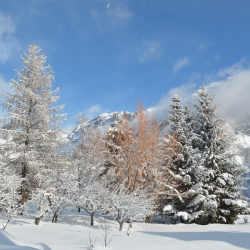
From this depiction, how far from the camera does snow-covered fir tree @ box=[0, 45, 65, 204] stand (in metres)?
11.4

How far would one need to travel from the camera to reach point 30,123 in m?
12.2

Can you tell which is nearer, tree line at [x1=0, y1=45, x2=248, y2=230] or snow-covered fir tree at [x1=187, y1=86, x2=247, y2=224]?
tree line at [x1=0, y1=45, x2=248, y2=230]

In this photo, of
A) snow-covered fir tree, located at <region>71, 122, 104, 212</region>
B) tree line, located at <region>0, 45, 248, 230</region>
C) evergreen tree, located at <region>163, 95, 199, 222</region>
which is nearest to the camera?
tree line, located at <region>0, 45, 248, 230</region>

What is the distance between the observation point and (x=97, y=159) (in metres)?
18.9

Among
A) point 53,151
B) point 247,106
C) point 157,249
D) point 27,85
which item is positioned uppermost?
point 247,106

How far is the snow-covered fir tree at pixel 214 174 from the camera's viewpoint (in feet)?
40.6

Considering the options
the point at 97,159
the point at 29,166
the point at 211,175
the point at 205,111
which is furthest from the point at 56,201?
the point at 205,111

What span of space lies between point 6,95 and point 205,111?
14.4 meters

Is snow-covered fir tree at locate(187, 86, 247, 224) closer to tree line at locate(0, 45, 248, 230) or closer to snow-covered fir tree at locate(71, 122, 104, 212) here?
tree line at locate(0, 45, 248, 230)

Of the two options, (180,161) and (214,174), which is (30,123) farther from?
(214,174)

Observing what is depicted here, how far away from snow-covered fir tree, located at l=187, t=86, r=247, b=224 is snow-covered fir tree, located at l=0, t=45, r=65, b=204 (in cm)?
1010

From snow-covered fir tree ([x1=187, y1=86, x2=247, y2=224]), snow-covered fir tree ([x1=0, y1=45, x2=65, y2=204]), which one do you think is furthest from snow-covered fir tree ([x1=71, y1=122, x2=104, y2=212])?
snow-covered fir tree ([x1=187, y1=86, x2=247, y2=224])

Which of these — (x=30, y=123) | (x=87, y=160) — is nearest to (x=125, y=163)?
(x=30, y=123)

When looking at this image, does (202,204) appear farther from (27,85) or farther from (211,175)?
(27,85)
